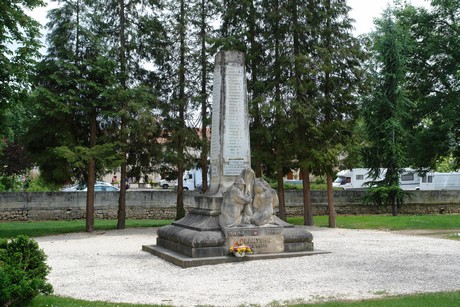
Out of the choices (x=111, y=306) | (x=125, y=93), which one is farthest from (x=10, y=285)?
(x=125, y=93)

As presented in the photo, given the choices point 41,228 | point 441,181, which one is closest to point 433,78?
point 441,181

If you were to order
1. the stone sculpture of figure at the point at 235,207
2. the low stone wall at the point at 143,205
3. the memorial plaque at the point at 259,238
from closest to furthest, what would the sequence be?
the memorial plaque at the point at 259,238 < the stone sculpture of figure at the point at 235,207 < the low stone wall at the point at 143,205

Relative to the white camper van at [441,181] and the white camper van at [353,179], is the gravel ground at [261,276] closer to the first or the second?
the white camper van at [441,181]

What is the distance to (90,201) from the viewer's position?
66.0ft

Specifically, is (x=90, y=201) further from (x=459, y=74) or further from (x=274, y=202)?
(x=459, y=74)

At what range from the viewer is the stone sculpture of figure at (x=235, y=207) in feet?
39.1

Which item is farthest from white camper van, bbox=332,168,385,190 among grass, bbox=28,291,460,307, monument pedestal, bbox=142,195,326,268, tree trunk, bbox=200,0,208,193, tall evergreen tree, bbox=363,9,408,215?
grass, bbox=28,291,460,307

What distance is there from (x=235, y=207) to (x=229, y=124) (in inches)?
93.4

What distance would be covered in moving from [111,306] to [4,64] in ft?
44.3

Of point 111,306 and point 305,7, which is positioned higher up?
point 305,7

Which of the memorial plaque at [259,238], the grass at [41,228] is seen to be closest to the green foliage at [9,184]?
the grass at [41,228]

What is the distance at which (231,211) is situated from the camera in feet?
39.1

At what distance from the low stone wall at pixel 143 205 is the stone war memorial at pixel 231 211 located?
44.9 ft

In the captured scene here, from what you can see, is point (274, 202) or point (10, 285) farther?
point (274, 202)
